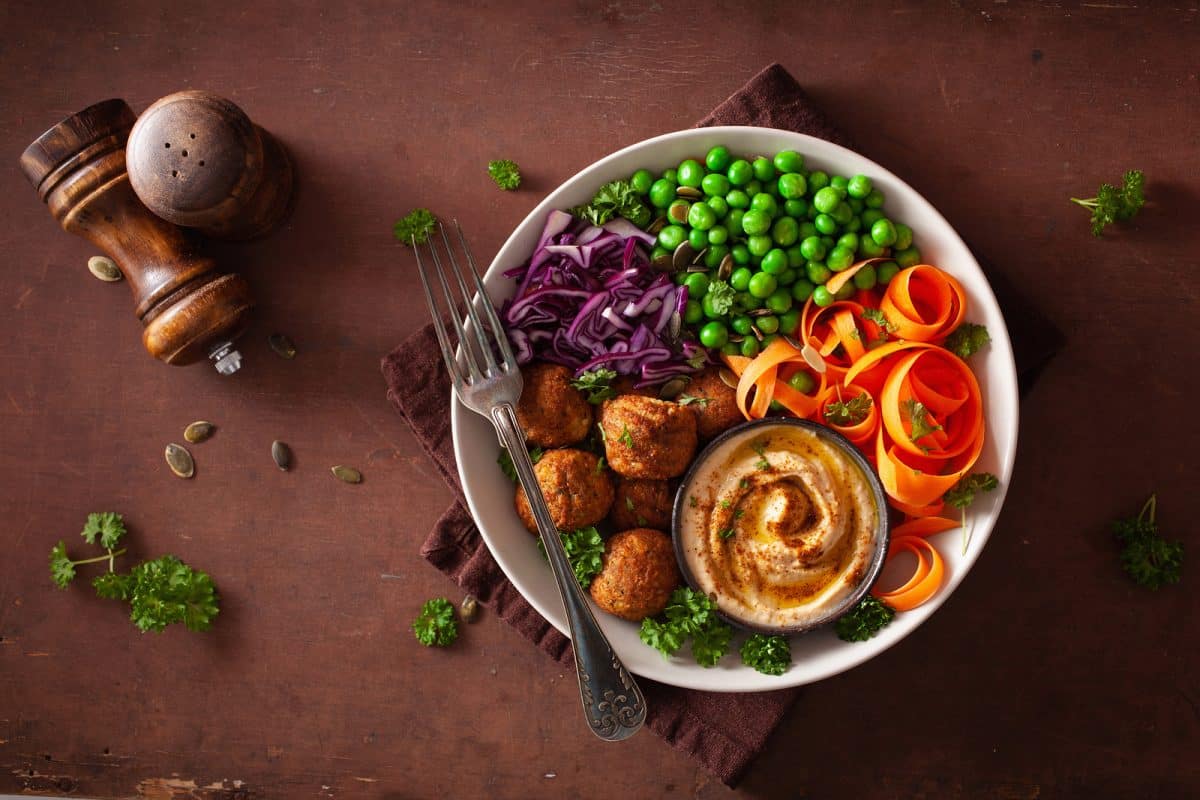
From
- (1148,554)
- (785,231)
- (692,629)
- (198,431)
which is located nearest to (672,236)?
(785,231)

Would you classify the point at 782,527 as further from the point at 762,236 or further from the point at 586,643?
the point at 762,236

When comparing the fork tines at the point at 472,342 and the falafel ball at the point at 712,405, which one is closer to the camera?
the fork tines at the point at 472,342

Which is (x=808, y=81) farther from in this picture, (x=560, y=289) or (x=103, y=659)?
(x=103, y=659)

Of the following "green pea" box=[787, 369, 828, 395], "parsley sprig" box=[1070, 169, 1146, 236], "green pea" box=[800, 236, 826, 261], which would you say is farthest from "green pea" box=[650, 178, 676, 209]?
"parsley sprig" box=[1070, 169, 1146, 236]

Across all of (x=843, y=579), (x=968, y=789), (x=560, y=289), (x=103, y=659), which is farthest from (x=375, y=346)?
(x=968, y=789)

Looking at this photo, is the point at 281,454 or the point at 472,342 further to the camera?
the point at 281,454

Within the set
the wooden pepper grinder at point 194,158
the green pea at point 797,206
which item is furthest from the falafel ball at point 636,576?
the wooden pepper grinder at point 194,158

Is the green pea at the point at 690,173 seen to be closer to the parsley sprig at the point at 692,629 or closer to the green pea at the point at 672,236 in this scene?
the green pea at the point at 672,236
